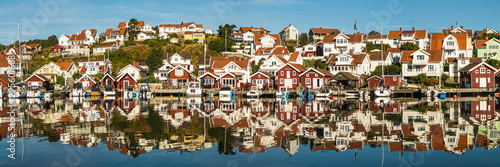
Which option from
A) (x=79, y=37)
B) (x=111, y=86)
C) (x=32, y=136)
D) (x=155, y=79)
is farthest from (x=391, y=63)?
(x=79, y=37)

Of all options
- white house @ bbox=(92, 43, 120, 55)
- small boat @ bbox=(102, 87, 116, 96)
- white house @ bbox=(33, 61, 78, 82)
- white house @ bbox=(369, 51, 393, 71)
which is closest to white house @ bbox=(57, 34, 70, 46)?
white house @ bbox=(92, 43, 120, 55)

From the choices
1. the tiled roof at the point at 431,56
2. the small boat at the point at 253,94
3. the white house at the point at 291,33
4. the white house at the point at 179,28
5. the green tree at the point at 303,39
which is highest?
the white house at the point at 179,28

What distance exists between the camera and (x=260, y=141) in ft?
66.8

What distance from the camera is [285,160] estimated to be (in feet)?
53.7

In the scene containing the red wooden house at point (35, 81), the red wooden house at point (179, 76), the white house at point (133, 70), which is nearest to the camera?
the red wooden house at point (179, 76)

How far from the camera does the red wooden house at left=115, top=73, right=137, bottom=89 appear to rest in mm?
69938

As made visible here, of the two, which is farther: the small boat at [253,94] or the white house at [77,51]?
the white house at [77,51]

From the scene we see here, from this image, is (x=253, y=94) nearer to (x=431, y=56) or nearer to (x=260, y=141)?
(x=431, y=56)

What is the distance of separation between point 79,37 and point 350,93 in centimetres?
7942

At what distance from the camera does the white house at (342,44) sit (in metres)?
79.3

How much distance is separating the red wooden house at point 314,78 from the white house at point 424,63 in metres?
11.8

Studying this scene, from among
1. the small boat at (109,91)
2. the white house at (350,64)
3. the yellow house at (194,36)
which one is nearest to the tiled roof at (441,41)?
the white house at (350,64)

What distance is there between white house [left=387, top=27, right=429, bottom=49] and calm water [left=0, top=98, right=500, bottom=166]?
184 feet

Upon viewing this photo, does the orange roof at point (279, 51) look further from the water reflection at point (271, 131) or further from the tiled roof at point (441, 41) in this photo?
the water reflection at point (271, 131)
